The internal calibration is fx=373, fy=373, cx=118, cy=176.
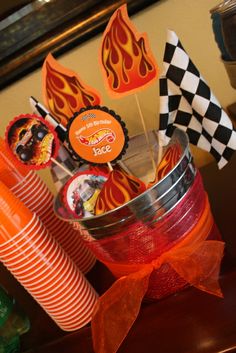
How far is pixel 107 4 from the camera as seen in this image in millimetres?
810

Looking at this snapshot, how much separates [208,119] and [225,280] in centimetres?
24

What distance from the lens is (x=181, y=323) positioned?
0.53m

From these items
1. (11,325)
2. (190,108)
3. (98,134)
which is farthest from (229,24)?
(11,325)

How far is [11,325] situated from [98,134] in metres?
0.40

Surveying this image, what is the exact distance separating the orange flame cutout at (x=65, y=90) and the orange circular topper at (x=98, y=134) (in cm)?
5

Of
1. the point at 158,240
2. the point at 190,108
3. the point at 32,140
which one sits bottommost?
the point at 158,240

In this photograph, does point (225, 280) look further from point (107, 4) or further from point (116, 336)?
point (107, 4)

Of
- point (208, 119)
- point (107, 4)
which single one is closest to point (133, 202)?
point (208, 119)

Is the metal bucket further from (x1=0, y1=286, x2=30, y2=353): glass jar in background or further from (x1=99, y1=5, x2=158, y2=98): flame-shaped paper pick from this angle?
(x1=0, y1=286, x2=30, y2=353): glass jar in background

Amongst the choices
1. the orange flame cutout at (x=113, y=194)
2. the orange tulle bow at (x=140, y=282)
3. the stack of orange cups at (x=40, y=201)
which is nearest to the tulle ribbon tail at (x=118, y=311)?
the orange tulle bow at (x=140, y=282)

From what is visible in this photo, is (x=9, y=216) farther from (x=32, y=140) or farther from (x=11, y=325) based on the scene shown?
(x=11, y=325)

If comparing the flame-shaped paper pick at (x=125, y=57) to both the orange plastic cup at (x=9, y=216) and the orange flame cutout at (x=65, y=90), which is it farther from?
the orange plastic cup at (x=9, y=216)

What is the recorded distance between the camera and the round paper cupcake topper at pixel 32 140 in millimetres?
582

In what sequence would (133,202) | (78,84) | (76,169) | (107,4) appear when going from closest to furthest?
(133,202)
(78,84)
(76,169)
(107,4)
